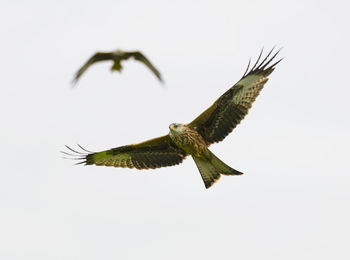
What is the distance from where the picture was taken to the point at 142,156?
15.0 metres

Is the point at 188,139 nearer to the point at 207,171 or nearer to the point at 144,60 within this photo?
the point at 207,171

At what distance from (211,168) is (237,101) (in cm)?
135

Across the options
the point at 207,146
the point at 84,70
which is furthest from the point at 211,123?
the point at 84,70

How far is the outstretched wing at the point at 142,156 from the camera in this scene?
48.4ft

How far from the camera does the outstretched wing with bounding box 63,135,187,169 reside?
14.7 metres

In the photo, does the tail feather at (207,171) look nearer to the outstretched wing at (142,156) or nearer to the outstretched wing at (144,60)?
the outstretched wing at (142,156)

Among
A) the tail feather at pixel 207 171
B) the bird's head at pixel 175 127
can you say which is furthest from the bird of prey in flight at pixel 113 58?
the tail feather at pixel 207 171

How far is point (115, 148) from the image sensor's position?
1491 centimetres

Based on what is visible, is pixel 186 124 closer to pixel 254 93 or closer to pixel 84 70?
pixel 254 93

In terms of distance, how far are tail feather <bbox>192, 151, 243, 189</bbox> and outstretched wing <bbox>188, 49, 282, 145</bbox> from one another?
62 cm

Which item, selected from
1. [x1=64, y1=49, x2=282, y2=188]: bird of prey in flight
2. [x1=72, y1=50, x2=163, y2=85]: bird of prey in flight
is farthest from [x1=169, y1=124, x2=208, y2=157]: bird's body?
[x1=72, y1=50, x2=163, y2=85]: bird of prey in flight

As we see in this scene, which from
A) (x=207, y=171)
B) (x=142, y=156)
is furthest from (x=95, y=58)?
(x=207, y=171)

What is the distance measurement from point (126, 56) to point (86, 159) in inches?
85.5

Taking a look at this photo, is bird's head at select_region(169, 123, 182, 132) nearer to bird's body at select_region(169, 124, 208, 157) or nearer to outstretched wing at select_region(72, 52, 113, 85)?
bird's body at select_region(169, 124, 208, 157)
